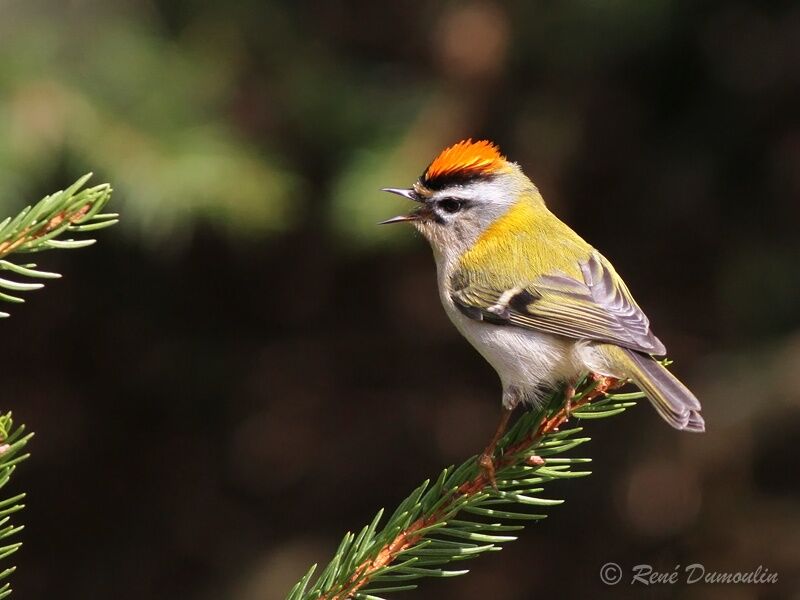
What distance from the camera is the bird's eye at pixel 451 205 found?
2.79m

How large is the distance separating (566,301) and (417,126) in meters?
1.32

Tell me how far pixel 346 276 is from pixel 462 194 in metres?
1.76

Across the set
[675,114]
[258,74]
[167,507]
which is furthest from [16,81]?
[675,114]

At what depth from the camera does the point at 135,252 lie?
412 cm

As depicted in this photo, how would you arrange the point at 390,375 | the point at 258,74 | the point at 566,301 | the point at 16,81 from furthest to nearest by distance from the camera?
1. the point at 390,375
2. the point at 258,74
3. the point at 16,81
4. the point at 566,301

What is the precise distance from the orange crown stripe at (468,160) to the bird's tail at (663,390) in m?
0.60

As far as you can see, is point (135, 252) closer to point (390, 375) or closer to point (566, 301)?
point (390, 375)

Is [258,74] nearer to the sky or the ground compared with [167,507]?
nearer to the sky

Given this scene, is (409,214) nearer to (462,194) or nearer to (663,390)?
(462,194)

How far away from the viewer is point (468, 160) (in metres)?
2.61

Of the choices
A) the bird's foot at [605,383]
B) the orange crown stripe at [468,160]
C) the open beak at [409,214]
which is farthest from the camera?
the open beak at [409,214]

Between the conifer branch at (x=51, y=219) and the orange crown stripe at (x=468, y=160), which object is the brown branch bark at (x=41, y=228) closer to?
the conifer branch at (x=51, y=219)

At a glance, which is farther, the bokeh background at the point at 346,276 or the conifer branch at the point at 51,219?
the bokeh background at the point at 346,276

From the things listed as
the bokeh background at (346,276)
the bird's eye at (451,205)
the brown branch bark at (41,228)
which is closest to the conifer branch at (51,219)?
the brown branch bark at (41,228)
